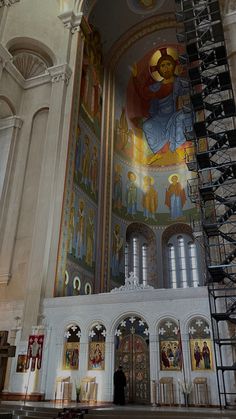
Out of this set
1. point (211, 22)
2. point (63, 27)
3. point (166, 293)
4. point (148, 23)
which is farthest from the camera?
point (148, 23)

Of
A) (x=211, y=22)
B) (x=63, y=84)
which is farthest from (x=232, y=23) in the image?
(x=63, y=84)

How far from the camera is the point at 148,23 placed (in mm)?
23641

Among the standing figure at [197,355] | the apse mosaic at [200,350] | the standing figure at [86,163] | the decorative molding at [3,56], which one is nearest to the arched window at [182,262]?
the standing figure at [86,163]

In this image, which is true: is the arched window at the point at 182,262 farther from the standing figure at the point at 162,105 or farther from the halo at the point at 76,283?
the halo at the point at 76,283

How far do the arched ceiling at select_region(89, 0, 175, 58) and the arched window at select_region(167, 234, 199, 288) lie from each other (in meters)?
12.7

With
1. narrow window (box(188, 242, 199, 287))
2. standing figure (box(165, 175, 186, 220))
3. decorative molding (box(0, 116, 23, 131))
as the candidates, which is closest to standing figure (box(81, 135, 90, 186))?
decorative molding (box(0, 116, 23, 131))

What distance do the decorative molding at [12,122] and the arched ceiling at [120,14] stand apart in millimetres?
8003

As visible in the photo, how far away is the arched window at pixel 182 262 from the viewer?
20453 millimetres

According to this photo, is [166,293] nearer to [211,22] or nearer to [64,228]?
[64,228]

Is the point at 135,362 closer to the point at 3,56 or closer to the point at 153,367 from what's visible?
the point at 153,367

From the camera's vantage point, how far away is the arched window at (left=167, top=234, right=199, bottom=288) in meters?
20.5

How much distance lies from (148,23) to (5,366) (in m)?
21.3

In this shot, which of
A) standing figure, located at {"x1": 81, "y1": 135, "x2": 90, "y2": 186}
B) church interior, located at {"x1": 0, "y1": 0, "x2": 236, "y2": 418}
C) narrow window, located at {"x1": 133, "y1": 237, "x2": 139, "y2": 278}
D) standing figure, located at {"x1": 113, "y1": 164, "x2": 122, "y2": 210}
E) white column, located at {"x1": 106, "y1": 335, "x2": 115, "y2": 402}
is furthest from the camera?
narrow window, located at {"x1": 133, "y1": 237, "x2": 139, "y2": 278}

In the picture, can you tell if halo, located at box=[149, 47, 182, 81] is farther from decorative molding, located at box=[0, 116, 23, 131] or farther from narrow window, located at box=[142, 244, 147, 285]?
narrow window, located at box=[142, 244, 147, 285]
